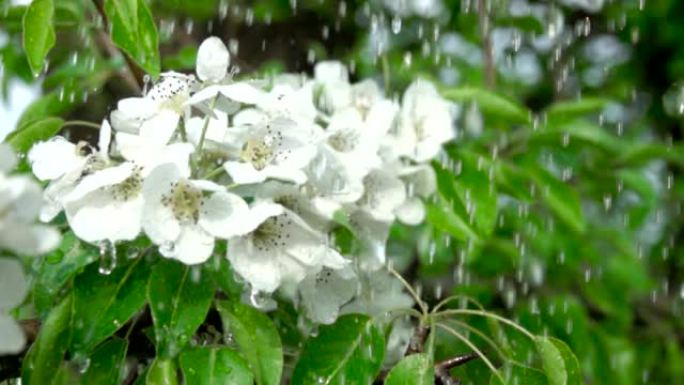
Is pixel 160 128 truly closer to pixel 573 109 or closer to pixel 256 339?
pixel 256 339

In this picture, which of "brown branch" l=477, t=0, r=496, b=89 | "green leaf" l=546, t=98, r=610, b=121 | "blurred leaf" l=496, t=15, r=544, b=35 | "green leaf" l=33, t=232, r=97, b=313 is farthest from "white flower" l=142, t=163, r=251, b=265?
"blurred leaf" l=496, t=15, r=544, b=35

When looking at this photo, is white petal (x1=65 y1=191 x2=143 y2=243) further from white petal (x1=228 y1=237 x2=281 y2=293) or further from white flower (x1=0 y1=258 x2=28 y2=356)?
white flower (x1=0 y1=258 x2=28 y2=356)

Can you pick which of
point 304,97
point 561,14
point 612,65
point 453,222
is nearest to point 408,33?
point 561,14

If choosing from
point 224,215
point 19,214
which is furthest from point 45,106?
point 19,214

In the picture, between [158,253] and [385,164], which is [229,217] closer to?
[158,253]

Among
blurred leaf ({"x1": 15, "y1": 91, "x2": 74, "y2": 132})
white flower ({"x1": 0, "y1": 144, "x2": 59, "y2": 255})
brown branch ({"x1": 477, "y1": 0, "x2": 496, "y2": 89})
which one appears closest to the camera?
white flower ({"x1": 0, "y1": 144, "x2": 59, "y2": 255})
